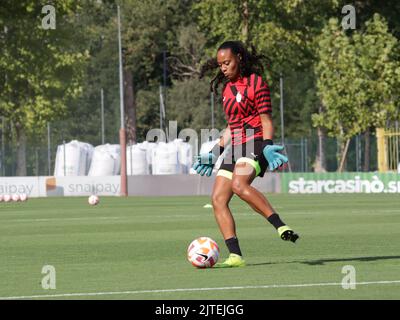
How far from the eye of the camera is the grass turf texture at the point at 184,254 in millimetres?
13406

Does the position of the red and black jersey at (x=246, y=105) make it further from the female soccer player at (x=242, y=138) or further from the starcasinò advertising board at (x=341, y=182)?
the starcasinò advertising board at (x=341, y=182)

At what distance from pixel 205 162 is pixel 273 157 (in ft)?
5.74

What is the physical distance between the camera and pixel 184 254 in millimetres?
18734

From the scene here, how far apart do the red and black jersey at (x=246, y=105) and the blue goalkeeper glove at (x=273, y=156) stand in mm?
282

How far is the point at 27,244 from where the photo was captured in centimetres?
2214

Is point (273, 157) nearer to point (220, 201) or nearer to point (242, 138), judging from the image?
point (242, 138)

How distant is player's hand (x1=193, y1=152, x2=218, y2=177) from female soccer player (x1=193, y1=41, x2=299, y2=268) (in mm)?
1029

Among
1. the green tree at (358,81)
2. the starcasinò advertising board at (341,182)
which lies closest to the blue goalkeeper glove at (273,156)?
the starcasinò advertising board at (341,182)

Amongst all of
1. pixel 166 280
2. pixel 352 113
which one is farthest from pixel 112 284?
pixel 352 113

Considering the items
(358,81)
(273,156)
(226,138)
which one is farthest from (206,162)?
(358,81)

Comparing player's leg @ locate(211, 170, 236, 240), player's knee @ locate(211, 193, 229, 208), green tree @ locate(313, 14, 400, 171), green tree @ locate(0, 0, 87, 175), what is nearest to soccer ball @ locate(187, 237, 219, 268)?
player's leg @ locate(211, 170, 236, 240)

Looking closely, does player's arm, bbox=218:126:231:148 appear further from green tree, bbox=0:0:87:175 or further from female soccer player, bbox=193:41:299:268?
→ green tree, bbox=0:0:87:175
